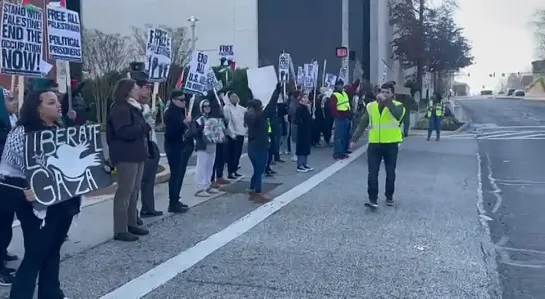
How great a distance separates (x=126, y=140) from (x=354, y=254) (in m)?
2.65

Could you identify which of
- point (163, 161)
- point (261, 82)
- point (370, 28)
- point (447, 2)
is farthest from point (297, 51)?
point (261, 82)

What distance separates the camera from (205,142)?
34.1 feet

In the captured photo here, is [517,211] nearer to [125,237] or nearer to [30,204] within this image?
[125,237]

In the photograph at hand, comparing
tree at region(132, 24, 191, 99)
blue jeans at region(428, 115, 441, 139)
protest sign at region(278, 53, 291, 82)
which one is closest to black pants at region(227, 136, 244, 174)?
protest sign at region(278, 53, 291, 82)

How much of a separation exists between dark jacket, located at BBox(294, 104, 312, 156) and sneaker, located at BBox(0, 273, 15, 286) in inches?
337

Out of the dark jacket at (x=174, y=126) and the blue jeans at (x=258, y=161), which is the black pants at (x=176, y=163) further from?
the blue jeans at (x=258, y=161)

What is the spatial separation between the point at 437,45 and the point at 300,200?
146 ft

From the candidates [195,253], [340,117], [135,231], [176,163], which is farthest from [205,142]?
[340,117]

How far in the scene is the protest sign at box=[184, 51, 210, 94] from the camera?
10.6 metres

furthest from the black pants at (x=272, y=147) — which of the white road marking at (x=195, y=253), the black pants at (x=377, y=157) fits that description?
the black pants at (x=377, y=157)

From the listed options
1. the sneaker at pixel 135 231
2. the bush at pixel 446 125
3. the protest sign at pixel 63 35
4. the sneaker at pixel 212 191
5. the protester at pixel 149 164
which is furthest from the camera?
the bush at pixel 446 125

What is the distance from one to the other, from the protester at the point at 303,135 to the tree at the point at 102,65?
14.7 metres

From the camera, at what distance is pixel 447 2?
54469 mm

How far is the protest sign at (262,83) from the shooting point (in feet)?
39.5
